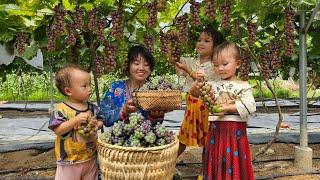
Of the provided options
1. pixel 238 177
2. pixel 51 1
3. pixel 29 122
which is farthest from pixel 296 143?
pixel 29 122

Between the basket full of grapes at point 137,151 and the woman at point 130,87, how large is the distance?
395 mm

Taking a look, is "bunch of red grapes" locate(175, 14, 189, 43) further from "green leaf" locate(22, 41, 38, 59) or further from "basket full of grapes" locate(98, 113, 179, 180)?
"green leaf" locate(22, 41, 38, 59)

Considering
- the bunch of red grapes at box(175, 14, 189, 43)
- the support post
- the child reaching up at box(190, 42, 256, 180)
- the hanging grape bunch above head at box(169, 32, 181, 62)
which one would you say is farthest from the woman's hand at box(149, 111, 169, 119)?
the support post

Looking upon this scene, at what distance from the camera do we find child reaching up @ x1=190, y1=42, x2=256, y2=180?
2.87m

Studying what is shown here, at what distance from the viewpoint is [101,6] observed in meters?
3.46

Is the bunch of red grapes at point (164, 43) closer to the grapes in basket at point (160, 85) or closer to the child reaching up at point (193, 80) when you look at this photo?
the child reaching up at point (193, 80)

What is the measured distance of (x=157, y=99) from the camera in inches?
99.6

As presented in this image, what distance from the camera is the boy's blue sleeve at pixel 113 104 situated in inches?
113

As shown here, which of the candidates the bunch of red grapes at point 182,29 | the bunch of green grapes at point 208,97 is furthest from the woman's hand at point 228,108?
the bunch of red grapes at point 182,29

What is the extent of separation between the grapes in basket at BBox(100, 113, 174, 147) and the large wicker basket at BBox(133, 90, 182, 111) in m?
0.11

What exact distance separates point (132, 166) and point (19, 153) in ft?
10.0

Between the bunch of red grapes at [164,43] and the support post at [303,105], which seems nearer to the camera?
the bunch of red grapes at [164,43]

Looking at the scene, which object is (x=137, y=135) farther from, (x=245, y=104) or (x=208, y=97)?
(x=245, y=104)

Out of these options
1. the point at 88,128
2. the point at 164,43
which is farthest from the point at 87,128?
the point at 164,43
